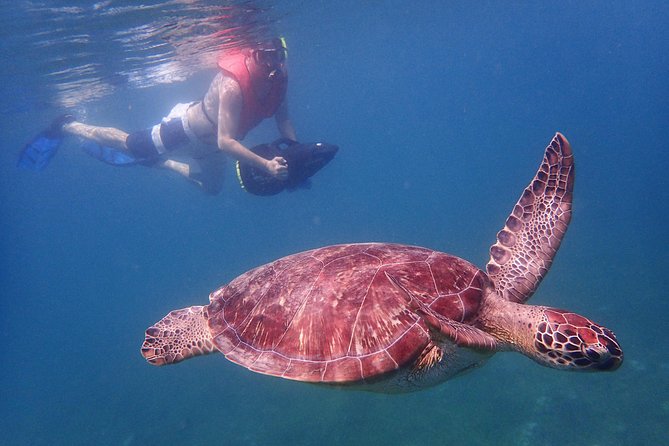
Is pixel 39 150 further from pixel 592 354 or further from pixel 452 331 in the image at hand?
pixel 592 354

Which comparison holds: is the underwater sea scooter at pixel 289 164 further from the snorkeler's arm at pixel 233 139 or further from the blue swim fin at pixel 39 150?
the blue swim fin at pixel 39 150

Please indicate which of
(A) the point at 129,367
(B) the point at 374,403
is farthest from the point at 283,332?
(A) the point at 129,367

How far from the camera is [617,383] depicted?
729cm

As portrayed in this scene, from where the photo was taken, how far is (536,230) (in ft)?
13.0

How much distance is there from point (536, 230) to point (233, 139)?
6.13 meters

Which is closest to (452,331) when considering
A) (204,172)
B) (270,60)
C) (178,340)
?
(178,340)

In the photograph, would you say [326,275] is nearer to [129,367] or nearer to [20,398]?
[129,367]

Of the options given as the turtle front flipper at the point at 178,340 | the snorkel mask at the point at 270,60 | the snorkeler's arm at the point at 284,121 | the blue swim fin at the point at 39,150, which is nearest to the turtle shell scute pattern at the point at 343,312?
the turtle front flipper at the point at 178,340

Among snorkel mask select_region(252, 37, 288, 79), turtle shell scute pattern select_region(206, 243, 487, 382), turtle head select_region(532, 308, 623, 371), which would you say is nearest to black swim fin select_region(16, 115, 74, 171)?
snorkel mask select_region(252, 37, 288, 79)

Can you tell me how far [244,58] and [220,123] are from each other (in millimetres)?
1667

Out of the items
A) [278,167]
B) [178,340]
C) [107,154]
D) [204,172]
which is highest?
[278,167]

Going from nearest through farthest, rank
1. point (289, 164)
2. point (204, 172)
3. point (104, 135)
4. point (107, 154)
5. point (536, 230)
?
point (536, 230)
point (289, 164)
point (104, 135)
point (107, 154)
point (204, 172)

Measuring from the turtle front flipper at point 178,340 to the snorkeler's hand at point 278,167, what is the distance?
3109mm

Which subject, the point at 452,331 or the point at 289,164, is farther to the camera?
the point at 289,164
